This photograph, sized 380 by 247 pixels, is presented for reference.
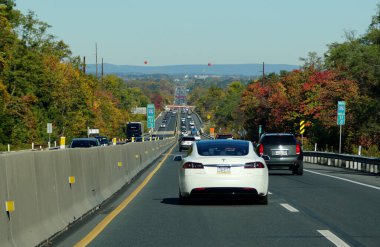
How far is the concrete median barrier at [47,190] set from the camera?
9.73m

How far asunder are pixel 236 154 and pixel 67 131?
92339 mm

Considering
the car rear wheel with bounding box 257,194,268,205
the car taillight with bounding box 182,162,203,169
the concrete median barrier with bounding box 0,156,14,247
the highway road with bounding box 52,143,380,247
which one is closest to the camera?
the concrete median barrier with bounding box 0,156,14,247

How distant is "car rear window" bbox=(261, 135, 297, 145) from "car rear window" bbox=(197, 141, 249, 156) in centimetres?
1414

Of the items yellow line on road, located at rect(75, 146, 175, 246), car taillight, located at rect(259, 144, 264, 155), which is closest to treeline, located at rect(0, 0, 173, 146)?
car taillight, located at rect(259, 144, 264, 155)

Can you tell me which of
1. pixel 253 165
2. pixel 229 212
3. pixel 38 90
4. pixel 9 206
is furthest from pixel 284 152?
pixel 38 90

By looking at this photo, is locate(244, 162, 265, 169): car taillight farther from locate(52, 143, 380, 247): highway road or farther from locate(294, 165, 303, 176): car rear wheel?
Answer: locate(294, 165, 303, 176): car rear wheel

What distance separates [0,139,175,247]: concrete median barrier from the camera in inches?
383

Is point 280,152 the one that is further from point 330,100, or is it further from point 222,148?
point 330,100

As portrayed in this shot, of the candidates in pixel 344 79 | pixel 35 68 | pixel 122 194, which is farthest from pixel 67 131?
pixel 122 194

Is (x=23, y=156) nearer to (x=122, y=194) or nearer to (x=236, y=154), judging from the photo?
(x=236, y=154)

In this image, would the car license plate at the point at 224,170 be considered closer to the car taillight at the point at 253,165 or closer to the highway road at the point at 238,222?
the car taillight at the point at 253,165

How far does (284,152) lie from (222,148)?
14073 millimetres

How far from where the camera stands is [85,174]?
16562mm

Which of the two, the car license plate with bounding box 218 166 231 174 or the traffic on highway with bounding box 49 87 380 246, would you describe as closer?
the traffic on highway with bounding box 49 87 380 246
